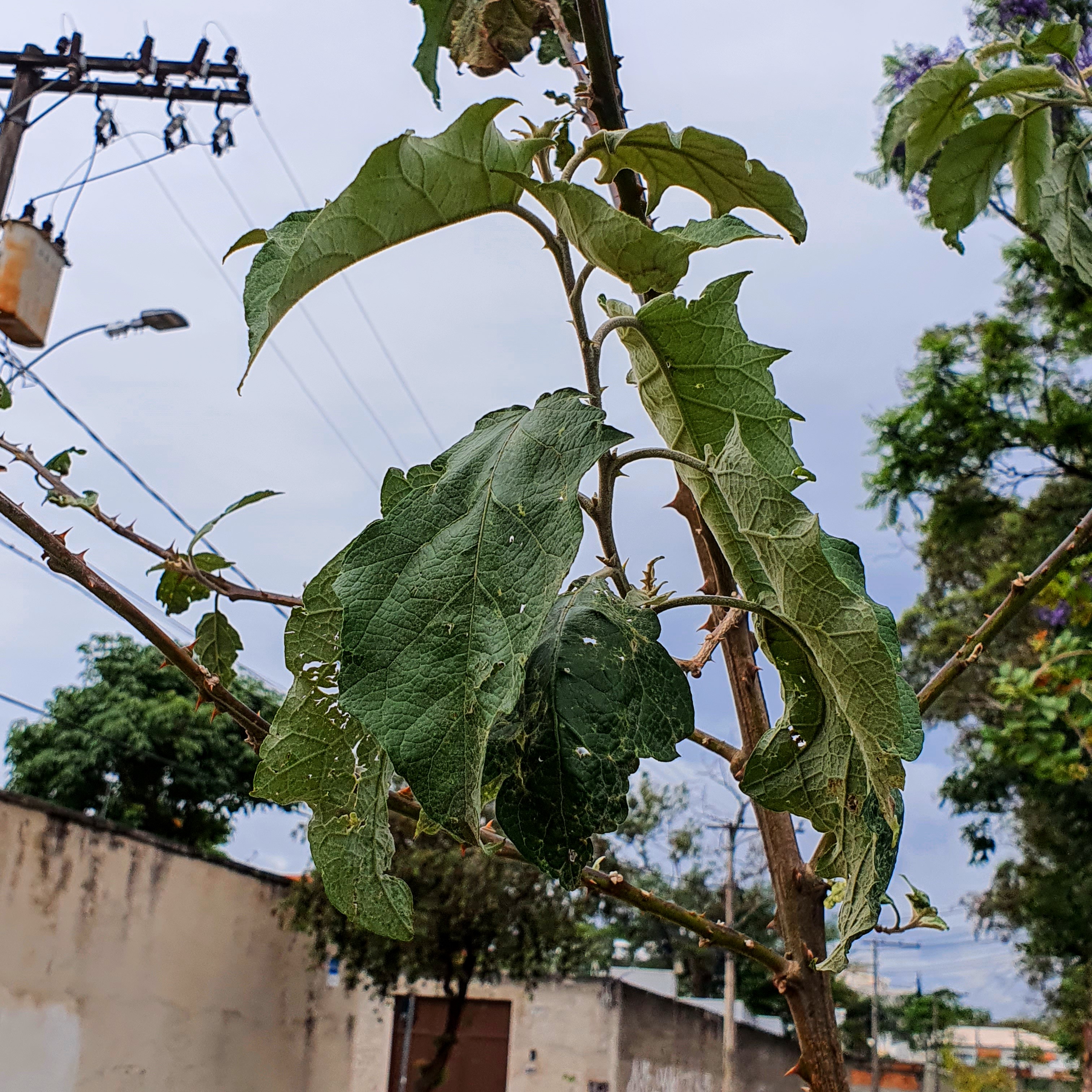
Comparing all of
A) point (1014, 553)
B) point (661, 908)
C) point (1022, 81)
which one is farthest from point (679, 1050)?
point (1022, 81)

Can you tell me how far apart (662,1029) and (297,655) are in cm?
1224

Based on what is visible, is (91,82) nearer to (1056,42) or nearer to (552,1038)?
(1056,42)

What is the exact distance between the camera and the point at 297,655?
1.61 ft

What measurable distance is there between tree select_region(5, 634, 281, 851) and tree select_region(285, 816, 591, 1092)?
476 centimetres

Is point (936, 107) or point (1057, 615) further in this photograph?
point (1057, 615)

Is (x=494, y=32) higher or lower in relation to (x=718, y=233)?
higher

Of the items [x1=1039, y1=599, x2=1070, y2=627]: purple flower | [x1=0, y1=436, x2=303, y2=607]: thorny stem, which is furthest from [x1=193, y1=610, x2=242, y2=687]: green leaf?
[x1=1039, y1=599, x2=1070, y2=627]: purple flower

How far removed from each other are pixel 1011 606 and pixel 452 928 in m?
9.20

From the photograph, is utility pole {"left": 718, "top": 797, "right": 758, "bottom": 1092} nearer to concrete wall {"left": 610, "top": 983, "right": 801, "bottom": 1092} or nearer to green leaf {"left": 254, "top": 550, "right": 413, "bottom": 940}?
concrete wall {"left": 610, "top": 983, "right": 801, "bottom": 1092}

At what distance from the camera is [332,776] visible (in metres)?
0.47

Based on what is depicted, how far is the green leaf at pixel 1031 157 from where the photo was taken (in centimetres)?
84

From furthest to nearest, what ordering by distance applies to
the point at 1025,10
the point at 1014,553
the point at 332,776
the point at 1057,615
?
the point at 1014,553
the point at 1025,10
the point at 1057,615
the point at 332,776

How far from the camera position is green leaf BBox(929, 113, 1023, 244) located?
2.78 ft

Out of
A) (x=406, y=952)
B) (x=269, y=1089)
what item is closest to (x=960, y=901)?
(x=406, y=952)
